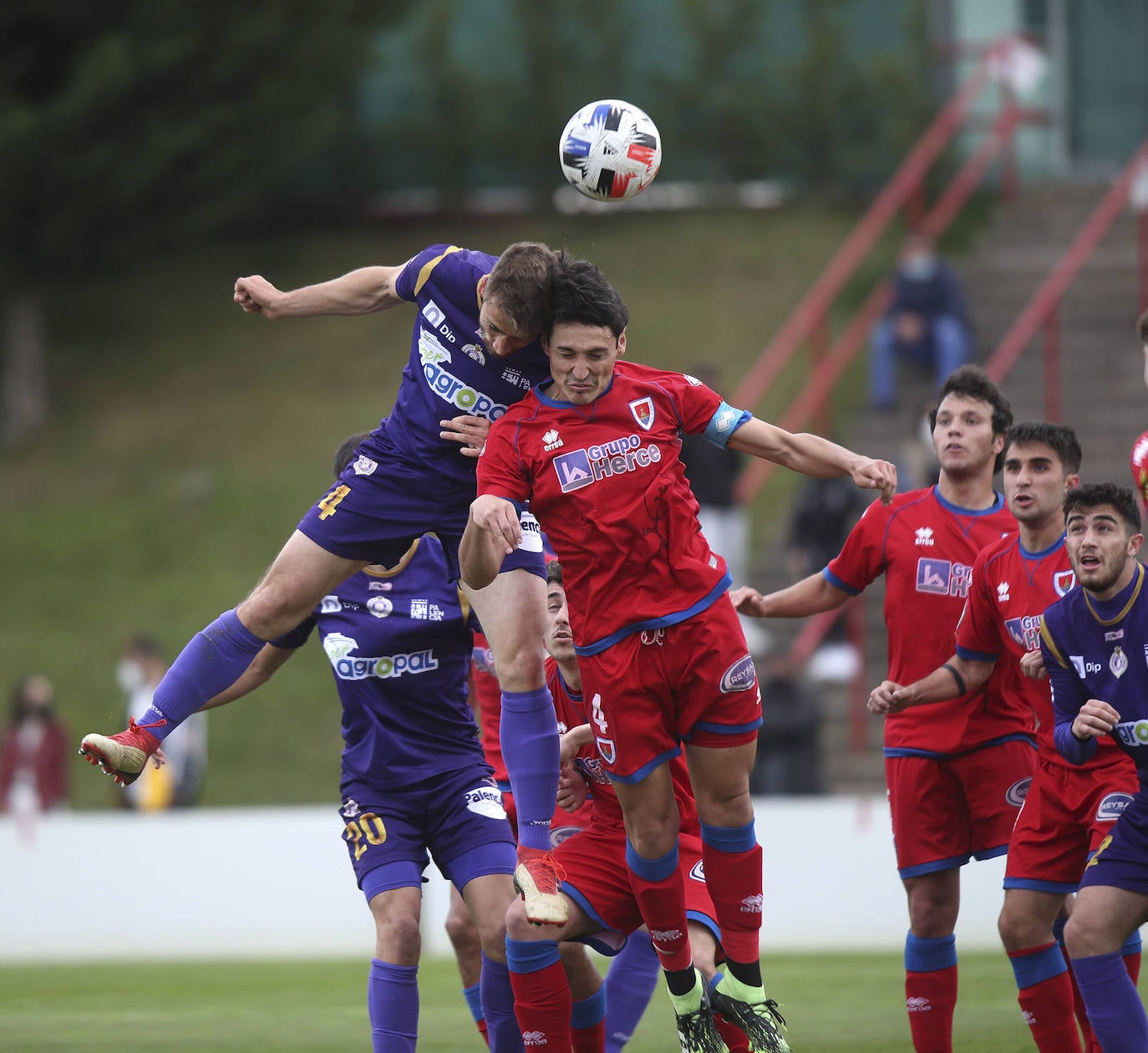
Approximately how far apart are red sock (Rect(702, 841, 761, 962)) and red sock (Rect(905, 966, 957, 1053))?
0.89m

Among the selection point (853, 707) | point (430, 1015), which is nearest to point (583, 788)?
point (430, 1015)

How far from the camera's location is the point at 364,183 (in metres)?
24.5

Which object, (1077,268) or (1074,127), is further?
(1074,127)

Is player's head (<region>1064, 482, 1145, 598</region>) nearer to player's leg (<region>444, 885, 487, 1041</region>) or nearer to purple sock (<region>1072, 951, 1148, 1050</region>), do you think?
purple sock (<region>1072, 951, 1148, 1050</region>)

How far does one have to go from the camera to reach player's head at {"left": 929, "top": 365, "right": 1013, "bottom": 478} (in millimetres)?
6684

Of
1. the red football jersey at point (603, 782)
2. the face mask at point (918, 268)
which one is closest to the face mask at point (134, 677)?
the face mask at point (918, 268)

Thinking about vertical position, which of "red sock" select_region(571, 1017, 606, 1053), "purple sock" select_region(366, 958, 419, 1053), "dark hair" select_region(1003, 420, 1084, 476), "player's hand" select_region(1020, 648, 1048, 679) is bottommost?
"red sock" select_region(571, 1017, 606, 1053)

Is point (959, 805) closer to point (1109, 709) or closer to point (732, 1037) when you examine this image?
point (1109, 709)

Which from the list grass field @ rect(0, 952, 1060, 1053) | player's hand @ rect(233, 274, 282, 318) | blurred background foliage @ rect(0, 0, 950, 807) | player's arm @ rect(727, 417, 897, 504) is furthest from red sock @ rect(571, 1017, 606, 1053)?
blurred background foliage @ rect(0, 0, 950, 807)

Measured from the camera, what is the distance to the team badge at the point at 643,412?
580 centimetres

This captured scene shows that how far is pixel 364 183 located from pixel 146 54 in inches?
167

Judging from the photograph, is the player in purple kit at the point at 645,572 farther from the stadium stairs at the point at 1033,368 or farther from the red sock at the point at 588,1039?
the stadium stairs at the point at 1033,368

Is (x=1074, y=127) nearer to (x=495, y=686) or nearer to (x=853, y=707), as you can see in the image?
(x=853, y=707)

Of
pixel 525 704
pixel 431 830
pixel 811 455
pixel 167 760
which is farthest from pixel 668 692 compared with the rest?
pixel 167 760
